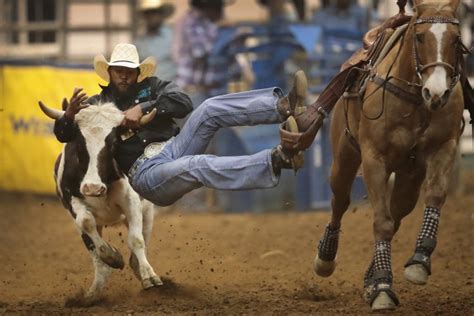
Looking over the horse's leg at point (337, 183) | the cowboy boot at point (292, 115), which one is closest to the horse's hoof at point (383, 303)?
the cowboy boot at point (292, 115)

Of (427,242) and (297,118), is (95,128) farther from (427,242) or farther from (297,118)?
(427,242)

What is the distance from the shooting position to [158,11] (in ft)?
44.0

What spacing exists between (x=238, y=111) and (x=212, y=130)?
0.26 meters

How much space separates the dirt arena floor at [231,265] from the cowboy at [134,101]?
1.05 meters

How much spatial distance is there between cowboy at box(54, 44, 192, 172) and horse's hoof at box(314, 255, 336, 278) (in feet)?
4.54

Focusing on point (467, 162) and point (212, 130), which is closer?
point (212, 130)

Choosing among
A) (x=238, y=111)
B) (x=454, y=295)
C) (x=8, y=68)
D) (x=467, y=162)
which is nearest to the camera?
(x=238, y=111)

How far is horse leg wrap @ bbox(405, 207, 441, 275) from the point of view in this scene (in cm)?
691

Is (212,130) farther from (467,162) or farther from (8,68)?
(467,162)

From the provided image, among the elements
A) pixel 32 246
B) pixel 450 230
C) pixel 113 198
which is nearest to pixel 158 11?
pixel 32 246

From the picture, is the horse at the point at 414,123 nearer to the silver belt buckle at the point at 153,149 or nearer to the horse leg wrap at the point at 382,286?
the horse leg wrap at the point at 382,286

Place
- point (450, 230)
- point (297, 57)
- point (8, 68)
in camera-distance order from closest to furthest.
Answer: point (450, 230) < point (297, 57) < point (8, 68)

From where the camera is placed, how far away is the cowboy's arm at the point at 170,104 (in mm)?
8023

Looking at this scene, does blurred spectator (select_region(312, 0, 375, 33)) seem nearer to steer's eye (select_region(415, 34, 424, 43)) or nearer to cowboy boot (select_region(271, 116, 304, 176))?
cowboy boot (select_region(271, 116, 304, 176))
